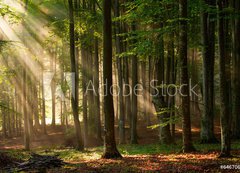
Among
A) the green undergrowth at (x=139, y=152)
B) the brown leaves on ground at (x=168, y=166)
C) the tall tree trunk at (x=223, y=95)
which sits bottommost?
the green undergrowth at (x=139, y=152)

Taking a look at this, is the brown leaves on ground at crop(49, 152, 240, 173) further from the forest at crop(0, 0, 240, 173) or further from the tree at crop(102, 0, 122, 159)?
the tree at crop(102, 0, 122, 159)

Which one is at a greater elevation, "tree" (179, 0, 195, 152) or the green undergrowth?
"tree" (179, 0, 195, 152)

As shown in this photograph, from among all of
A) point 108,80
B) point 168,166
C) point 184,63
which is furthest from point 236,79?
point 168,166

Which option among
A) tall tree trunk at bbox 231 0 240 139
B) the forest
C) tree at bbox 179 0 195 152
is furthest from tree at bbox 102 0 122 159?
tall tree trunk at bbox 231 0 240 139

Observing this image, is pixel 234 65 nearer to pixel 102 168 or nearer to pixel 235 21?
pixel 235 21

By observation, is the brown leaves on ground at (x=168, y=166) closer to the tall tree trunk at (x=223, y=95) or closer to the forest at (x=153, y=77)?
the forest at (x=153, y=77)

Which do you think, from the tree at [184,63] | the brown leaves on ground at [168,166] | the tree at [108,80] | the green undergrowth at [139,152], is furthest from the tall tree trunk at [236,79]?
the tree at [108,80]

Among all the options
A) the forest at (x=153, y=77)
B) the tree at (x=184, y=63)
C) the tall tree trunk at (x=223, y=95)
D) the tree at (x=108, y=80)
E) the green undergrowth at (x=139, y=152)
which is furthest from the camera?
the green undergrowth at (x=139, y=152)

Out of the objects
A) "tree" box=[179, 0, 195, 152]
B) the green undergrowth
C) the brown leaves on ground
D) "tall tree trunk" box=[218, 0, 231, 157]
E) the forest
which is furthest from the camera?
Result: the green undergrowth

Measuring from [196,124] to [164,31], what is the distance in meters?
24.6

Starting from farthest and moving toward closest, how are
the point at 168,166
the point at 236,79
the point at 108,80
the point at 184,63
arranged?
the point at 236,79 → the point at 108,80 → the point at 184,63 → the point at 168,166

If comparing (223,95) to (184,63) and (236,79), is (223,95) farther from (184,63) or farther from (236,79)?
(236,79)

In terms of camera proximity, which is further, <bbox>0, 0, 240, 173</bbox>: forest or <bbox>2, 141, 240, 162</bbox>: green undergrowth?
<bbox>2, 141, 240, 162</bbox>: green undergrowth

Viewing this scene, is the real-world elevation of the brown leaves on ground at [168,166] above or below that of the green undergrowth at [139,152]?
above
